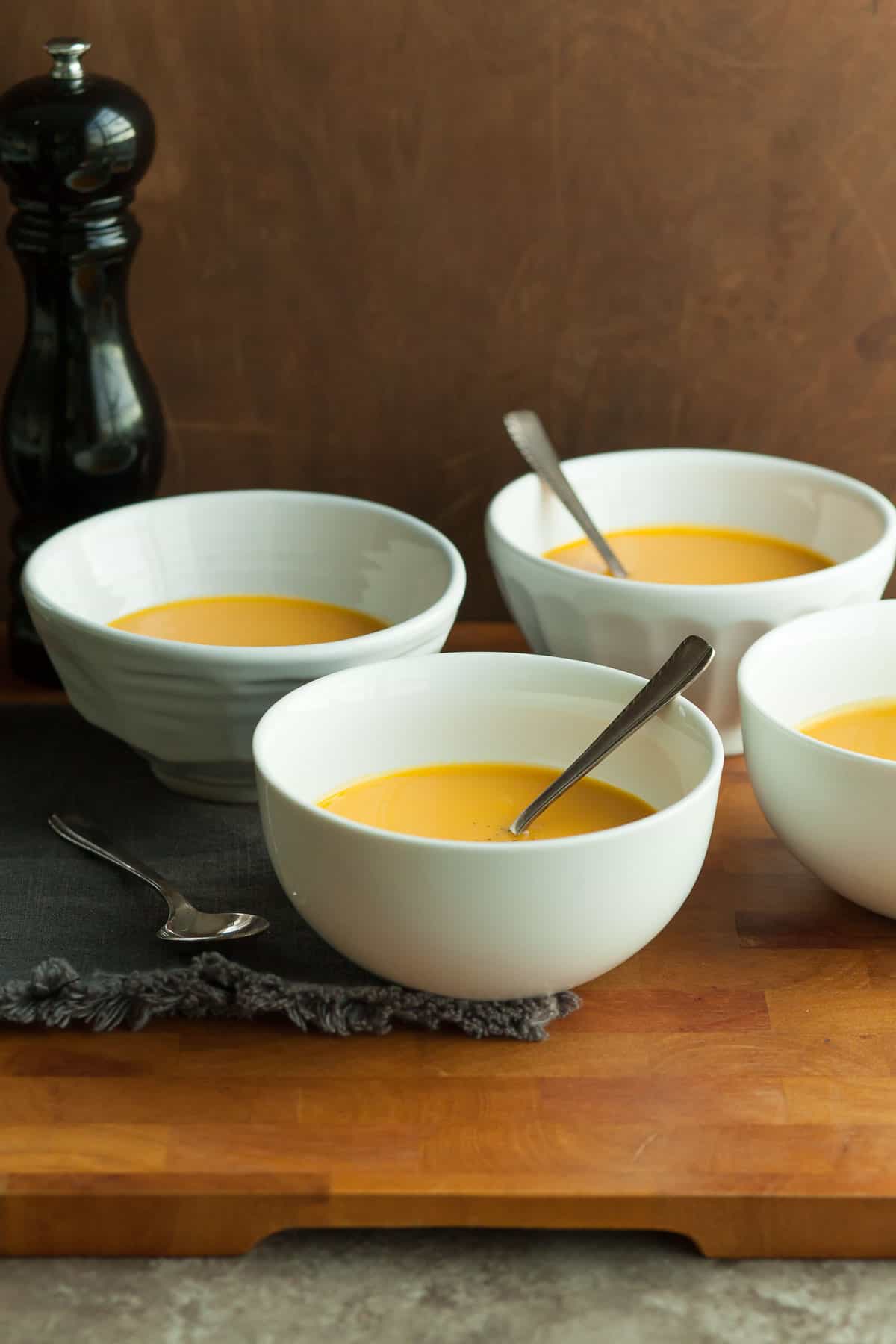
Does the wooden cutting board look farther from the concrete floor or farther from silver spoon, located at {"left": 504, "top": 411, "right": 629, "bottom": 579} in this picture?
silver spoon, located at {"left": 504, "top": 411, "right": 629, "bottom": 579}

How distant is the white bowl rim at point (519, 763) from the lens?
0.60 metres

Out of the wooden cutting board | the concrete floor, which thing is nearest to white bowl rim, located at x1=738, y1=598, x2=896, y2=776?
the wooden cutting board

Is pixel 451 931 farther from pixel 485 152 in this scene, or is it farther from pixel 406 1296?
pixel 485 152

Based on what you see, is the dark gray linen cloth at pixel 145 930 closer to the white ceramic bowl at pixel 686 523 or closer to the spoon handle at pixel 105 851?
the spoon handle at pixel 105 851

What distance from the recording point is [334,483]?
3.64 ft

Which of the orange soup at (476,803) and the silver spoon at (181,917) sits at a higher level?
the orange soup at (476,803)

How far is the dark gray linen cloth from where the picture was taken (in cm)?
67

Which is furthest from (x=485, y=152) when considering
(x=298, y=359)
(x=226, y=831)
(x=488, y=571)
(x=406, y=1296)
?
(x=406, y=1296)

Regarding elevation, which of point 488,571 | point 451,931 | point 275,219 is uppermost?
point 275,219

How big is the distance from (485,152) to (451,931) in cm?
58

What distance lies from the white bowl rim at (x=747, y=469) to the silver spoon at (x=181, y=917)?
27cm

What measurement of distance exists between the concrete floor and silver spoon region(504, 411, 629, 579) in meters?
0.45

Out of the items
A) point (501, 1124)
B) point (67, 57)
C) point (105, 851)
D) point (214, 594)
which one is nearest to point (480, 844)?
point (501, 1124)

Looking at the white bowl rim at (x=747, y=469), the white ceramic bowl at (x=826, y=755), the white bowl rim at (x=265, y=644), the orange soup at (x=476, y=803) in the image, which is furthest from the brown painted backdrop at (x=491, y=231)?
the orange soup at (x=476, y=803)
